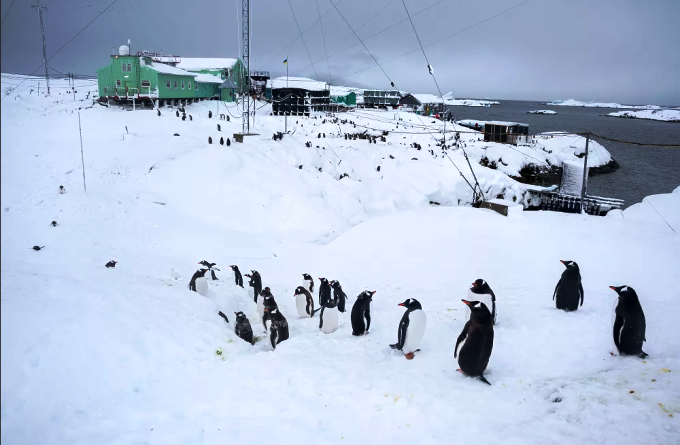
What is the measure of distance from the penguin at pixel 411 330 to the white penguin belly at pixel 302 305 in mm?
3357

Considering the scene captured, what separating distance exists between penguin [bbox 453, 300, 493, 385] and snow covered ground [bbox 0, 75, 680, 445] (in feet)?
0.63

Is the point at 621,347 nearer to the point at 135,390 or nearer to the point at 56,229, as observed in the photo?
the point at 135,390

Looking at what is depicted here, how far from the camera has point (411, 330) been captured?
18.4 ft

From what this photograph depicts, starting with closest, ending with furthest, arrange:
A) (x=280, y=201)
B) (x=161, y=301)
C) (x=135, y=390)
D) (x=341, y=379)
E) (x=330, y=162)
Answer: (x=135, y=390)
(x=341, y=379)
(x=161, y=301)
(x=280, y=201)
(x=330, y=162)

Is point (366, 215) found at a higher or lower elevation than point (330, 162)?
lower

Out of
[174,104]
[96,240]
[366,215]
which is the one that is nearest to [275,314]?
[96,240]

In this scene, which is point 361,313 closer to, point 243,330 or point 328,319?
point 328,319

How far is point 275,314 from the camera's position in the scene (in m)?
7.27

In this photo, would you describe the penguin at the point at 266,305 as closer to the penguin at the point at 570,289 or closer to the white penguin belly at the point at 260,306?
the white penguin belly at the point at 260,306

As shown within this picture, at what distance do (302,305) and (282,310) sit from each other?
1.95 ft

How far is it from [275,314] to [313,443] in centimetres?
359

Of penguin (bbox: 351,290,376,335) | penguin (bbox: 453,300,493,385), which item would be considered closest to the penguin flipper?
penguin (bbox: 453,300,493,385)

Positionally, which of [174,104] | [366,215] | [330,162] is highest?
[174,104]

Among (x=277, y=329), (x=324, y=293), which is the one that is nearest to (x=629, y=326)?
(x=277, y=329)
